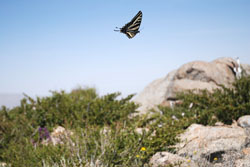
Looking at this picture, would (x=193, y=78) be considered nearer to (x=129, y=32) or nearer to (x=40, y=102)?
(x=40, y=102)

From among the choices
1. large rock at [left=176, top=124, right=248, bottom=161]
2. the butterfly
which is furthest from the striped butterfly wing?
large rock at [left=176, top=124, right=248, bottom=161]

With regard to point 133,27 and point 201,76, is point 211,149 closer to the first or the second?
point 133,27

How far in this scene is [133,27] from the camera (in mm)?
1590

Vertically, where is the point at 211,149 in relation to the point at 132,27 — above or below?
below

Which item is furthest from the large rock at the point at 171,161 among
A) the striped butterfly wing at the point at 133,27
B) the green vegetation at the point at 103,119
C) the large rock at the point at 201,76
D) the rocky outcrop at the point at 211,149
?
the large rock at the point at 201,76

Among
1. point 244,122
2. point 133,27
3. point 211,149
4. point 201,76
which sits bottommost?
point 211,149

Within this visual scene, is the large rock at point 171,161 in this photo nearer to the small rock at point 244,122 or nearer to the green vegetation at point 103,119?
the green vegetation at point 103,119

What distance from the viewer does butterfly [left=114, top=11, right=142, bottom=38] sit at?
1566mm

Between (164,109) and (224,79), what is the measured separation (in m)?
4.16

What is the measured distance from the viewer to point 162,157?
145 inches

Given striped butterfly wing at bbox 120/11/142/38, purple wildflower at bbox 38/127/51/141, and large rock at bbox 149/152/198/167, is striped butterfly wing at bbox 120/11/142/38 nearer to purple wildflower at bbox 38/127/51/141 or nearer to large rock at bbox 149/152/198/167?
large rock at bbox 149/152/198/167

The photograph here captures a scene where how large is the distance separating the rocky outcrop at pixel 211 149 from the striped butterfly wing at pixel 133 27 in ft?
7.33

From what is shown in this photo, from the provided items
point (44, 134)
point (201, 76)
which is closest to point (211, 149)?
point (44, 134)

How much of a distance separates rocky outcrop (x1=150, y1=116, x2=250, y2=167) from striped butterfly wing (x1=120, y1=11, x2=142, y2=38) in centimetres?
224
